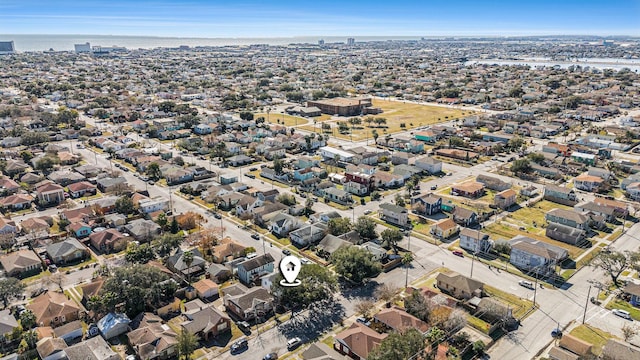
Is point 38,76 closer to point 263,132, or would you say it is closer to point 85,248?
point 263,132

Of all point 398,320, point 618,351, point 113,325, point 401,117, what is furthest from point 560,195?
point 401,117

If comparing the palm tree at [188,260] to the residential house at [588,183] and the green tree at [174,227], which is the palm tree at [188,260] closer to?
the green tree at [174,227]

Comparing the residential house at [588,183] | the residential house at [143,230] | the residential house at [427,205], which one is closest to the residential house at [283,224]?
the residential house at [143,230]

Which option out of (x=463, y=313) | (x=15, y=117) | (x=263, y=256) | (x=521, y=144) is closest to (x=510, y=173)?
(x=521, y=144)

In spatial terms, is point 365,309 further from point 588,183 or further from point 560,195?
point 588,183

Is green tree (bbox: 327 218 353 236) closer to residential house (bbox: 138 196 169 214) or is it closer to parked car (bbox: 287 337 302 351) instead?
parked car (bbox: 287 337 302 351)

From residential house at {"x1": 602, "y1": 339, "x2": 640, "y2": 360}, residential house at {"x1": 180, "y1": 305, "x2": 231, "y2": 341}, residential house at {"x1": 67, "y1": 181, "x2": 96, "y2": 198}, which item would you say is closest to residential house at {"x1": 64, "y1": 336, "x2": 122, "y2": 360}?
residential house at {"x1": 180, "y1": 305, "x2": 231, "y2": 341}
